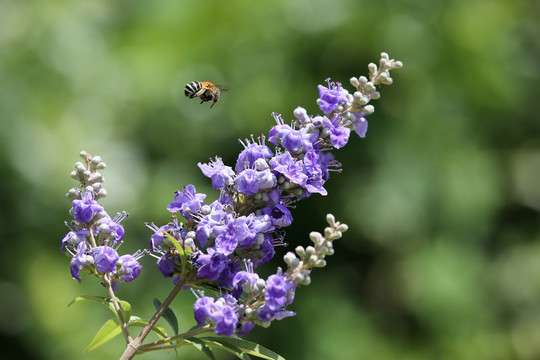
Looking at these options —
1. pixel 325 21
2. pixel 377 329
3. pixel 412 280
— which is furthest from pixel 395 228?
pixel 325 21

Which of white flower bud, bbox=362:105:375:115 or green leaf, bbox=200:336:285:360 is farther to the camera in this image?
white flower bud, bbox=362:105:375:115

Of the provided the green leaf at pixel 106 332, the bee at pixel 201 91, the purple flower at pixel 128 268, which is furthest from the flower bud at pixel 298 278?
the bee at pixel 201 91

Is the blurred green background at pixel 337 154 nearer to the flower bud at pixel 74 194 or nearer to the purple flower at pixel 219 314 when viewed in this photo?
the flower bud at pixel 74 194

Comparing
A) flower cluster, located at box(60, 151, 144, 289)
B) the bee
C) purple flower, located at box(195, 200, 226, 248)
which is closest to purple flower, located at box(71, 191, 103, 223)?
flower cluster, located at box(60, 151, 144, 289)

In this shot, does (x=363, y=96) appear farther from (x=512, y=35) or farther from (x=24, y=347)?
(x=512, y=35)

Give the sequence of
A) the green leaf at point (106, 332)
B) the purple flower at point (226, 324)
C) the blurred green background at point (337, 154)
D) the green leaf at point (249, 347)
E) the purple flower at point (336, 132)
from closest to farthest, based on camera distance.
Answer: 1. the purple flower at point (226, 324)
2. the green leaf at point (249, 347)
3. the purple flower at point (336, 132)
4. the green leaf at point (106, 332)
5. the blurred green background at point (337, 154)

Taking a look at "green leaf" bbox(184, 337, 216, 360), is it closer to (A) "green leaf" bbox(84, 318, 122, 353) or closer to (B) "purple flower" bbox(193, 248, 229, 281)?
(B) "purple flower" bbox(193, 248, 229, 281)
